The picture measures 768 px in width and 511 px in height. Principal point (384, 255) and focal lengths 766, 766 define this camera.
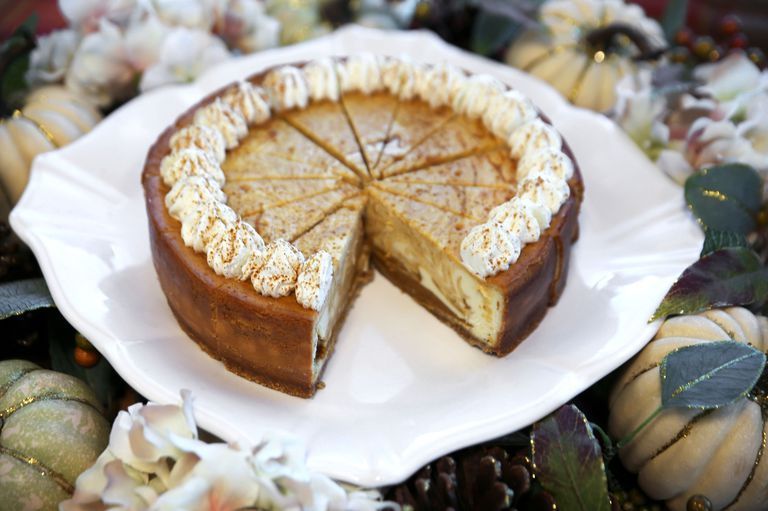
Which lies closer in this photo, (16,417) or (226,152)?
(16,417)

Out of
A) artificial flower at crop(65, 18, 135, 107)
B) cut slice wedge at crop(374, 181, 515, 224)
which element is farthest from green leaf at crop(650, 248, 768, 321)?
artificial flower at crop(65, 18, 135, 107)

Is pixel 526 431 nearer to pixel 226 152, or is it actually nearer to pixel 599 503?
pixel 599 503

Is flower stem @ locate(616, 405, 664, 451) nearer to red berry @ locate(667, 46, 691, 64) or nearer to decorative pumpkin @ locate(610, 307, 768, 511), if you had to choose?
decorative pumpkin @ locate(610, 307, 768, 511)

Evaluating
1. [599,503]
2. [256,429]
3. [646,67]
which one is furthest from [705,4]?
[256,429]

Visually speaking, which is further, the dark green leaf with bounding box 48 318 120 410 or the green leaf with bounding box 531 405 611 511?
the dark green leaf with bounding box 48 318 120 410

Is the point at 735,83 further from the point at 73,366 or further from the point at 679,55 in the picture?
the point at 73,366

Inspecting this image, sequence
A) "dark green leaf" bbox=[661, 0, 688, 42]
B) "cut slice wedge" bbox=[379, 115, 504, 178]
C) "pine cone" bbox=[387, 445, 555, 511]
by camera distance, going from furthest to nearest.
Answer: "dark green leaf" bbox=[661, 0, 688, 42], "cut slice wedge" bbox=[379, 115, 504, 178], "pine cone" bbox=[387, 445, 555, 511]
